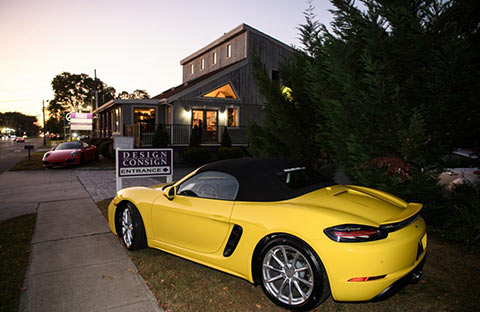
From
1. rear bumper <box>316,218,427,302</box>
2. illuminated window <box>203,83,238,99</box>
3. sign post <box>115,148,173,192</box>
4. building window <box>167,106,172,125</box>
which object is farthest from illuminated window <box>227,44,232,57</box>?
rear bumper <box>316,218,427,302</box>

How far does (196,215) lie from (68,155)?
47.2ft

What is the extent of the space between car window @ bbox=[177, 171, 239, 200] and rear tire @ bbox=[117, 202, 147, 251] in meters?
0.92

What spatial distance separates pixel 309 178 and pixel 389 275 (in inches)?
60.7

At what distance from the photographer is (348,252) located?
260 centimetres

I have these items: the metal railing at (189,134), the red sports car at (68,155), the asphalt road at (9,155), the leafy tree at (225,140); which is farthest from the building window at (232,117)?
the asphalt road at (9,155)

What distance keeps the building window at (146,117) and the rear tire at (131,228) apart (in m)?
17.6

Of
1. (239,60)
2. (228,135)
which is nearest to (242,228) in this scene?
(228,135)

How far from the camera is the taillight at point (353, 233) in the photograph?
2648 mm

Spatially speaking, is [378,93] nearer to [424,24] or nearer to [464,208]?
[424,24]

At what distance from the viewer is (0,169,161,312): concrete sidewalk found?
3.20 metres

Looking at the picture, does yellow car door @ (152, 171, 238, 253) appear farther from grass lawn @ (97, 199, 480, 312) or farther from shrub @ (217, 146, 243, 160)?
shrub @ (217, 146, 243, 160)

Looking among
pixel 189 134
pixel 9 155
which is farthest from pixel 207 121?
pixel 9 155

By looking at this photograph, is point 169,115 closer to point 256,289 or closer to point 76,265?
point 76,265

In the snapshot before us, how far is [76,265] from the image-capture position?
412cm
